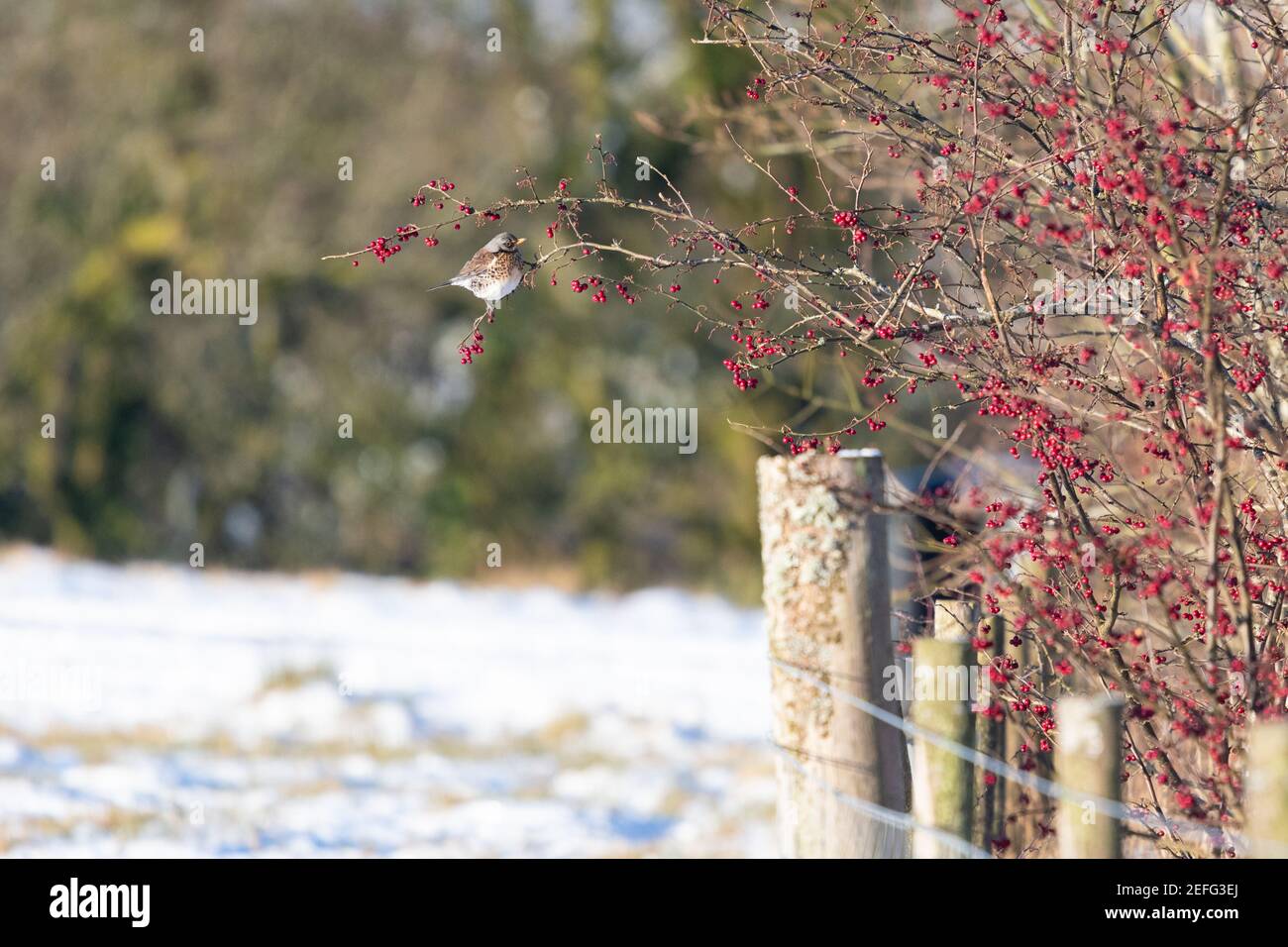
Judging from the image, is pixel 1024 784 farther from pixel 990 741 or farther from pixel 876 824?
pixel 990 741

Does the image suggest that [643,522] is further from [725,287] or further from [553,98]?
[553,98]

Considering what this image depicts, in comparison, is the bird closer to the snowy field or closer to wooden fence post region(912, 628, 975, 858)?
wooden fence post region(912, 628, 975, 858)

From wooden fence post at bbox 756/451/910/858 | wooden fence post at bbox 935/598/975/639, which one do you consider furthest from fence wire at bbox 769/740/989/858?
wooden fence post at bbox 935/598/975/639

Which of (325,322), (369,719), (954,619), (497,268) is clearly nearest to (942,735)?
(954,619)

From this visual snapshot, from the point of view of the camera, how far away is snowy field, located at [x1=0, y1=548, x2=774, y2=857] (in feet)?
19.9

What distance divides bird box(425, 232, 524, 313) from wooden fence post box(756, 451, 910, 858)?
42.5 inches

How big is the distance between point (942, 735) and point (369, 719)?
6.13 meters

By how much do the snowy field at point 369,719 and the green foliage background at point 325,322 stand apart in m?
0.66

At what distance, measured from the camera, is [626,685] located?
9.30 m

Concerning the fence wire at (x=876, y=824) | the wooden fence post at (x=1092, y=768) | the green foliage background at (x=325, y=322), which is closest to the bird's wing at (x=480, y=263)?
the fence wire at (x=876, y=824)

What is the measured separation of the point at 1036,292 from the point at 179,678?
23.8 feet

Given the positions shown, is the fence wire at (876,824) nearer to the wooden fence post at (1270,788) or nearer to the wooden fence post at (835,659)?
the wooden fence post at (835,659)

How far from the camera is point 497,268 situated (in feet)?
12.2
